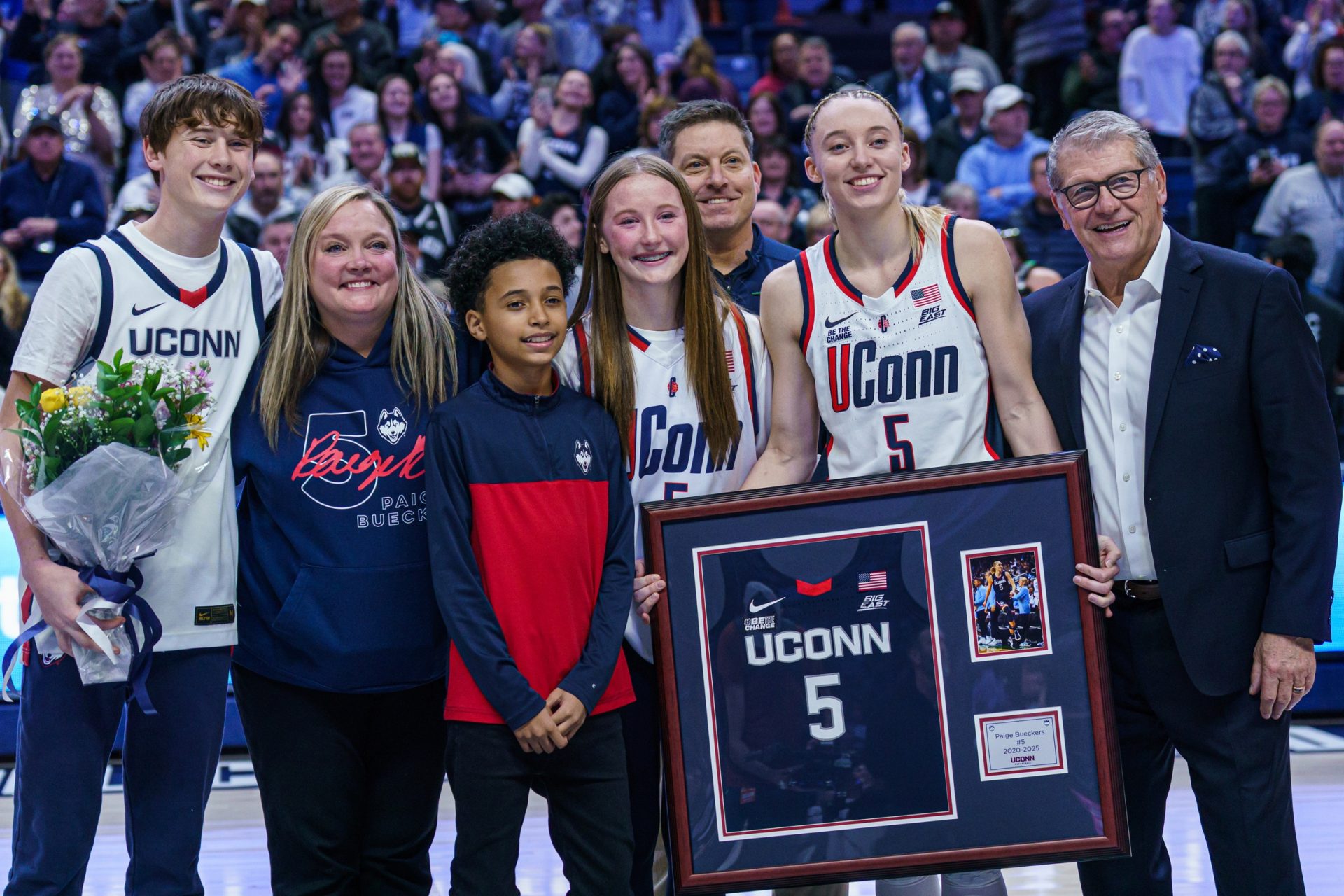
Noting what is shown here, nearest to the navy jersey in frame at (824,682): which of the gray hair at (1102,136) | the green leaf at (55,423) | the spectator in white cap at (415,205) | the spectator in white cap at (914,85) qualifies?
the gray hair at (1102,136)

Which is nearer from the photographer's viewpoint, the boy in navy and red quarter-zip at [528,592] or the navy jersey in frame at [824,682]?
the boy in navy and red quarter-zip at [528,592]

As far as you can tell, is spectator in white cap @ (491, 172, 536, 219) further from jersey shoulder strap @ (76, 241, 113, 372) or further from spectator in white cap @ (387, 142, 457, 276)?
jersey shoulder strap @ (76, 241, 113, 372)

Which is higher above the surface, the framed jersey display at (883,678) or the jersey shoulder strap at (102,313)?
the jersey shoulder strap at (102,313)

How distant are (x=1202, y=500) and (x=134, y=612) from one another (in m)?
2.12

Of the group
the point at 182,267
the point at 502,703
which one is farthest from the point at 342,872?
the point at 182,267

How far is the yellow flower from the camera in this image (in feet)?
8.57

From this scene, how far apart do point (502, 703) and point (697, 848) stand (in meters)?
0.53

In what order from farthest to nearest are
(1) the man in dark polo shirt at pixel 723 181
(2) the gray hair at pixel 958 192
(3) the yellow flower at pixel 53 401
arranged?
(2) the gray hair at pixel 958 192
(1) the man in dark polo shirt at pixel 723 181
(3) the yellow flower at pixel 53 401

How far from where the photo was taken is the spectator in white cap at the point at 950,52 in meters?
10.5

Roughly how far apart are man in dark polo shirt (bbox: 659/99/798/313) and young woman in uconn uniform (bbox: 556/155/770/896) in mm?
639

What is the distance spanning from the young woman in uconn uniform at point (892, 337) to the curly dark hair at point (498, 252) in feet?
1.68

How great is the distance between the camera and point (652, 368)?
2996 mm

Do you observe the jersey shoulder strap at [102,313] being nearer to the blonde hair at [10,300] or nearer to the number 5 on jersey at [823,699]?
the number 5 on jersey at [823,699]

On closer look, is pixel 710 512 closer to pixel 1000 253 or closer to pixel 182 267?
pixel 1000 253
